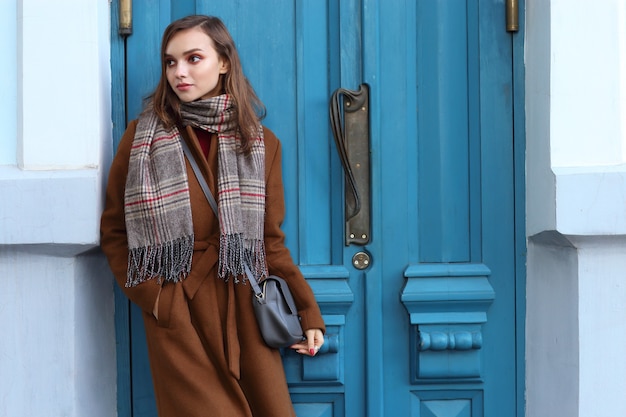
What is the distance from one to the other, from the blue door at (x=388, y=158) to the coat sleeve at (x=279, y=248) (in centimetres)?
16

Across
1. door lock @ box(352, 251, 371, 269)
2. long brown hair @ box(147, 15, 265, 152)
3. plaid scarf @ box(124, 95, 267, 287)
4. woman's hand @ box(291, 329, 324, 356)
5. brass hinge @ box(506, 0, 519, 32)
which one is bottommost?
woman's hand @ box(291, 329, 324, 356)

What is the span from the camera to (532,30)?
9.91 ft

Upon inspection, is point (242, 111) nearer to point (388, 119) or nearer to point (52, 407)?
point (388, 119)

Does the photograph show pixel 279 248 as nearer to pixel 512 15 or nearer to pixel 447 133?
pixel 447 133

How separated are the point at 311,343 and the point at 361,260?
0.38m

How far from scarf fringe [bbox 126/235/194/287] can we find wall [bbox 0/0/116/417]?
0.16m

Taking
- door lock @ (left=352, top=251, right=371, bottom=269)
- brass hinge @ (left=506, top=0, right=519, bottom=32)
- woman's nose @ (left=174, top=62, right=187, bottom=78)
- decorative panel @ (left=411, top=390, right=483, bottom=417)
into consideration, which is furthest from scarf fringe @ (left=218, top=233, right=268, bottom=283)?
brass hinge @ (left=506, top=0, right=519, bottom=32)

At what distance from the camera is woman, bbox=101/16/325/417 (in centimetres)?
271

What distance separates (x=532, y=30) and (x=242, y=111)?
99 centimetres

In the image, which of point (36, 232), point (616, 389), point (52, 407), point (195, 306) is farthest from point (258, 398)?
point (616, 389)

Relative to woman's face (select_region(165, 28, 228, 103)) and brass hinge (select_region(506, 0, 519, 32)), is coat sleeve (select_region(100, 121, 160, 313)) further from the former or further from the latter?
brass hinge (select_region(506, 0, 519, 32))

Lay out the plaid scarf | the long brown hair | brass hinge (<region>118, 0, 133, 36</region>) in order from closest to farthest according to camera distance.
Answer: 1. the plaid scarf
2. the long brown hair
3. brass hinge (<region>118, 0, 133, 36</region>)

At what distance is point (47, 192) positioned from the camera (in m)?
2.76

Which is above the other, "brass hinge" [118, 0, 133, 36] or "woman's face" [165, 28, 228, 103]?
"brass hinge" [118, 0, 133, 36]
